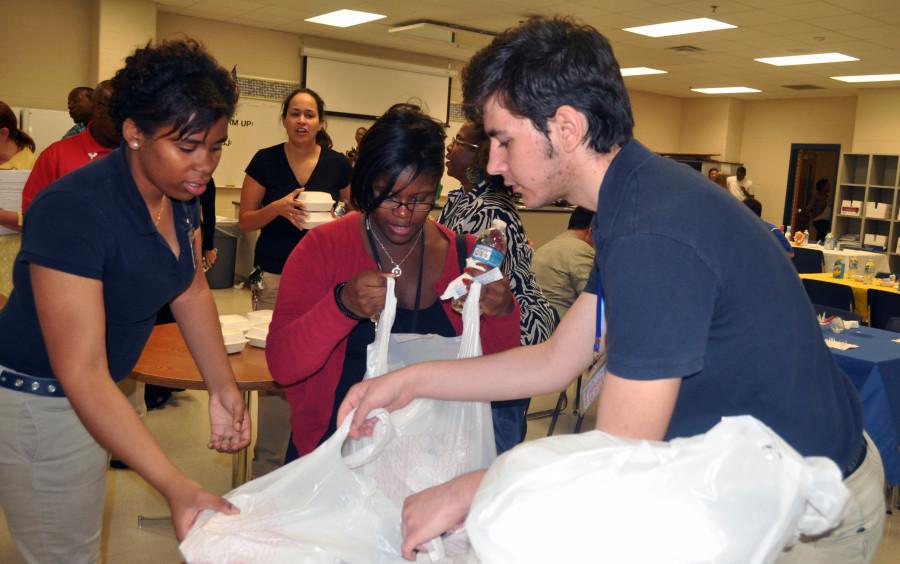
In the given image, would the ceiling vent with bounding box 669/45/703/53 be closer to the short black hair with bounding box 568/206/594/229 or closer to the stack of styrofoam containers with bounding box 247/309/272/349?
the short black hair with bounding box 568/206/594/229

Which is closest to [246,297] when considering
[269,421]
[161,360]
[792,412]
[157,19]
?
[157,19]

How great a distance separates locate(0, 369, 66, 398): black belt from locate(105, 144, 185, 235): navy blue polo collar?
1.10 ft

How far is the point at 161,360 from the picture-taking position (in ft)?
7.44

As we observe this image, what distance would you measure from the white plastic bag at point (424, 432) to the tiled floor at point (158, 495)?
5.44 feet

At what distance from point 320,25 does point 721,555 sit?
9294 mm

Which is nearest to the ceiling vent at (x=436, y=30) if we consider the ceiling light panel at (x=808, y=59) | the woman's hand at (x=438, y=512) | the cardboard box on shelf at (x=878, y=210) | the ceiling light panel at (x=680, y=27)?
the ceiling light panel at (x=680, y=27)

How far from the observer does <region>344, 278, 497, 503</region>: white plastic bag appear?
55.4 inches

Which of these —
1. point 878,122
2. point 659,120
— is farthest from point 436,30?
point 878,122

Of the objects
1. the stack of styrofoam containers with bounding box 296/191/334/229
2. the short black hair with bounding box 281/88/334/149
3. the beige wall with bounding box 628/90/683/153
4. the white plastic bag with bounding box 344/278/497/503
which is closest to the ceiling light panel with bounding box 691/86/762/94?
the beige wall with bounding box 628/90/683/153

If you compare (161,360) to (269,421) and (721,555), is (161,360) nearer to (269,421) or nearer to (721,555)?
(269,421)

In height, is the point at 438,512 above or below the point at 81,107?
below

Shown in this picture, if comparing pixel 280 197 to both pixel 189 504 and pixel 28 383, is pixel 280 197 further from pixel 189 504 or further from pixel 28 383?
pixel 189 504

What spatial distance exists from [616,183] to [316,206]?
2435 mm

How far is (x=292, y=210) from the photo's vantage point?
3281mm
